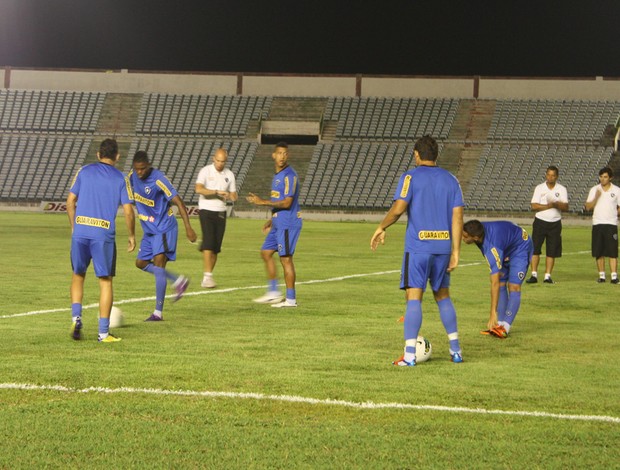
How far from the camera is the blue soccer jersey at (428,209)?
367 inches

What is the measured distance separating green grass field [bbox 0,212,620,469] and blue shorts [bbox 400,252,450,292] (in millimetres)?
750

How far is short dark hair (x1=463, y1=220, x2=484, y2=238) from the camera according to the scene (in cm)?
1109

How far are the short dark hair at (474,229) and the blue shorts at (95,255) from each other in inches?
145

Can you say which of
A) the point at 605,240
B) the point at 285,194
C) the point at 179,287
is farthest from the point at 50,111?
the point at 179,287

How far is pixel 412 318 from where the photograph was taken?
9.30 meters

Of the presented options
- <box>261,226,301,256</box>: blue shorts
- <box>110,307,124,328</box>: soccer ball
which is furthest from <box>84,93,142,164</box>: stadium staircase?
<box>110,307,124,328</box>: soccer ball

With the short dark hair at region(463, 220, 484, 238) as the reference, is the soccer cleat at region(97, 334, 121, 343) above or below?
below

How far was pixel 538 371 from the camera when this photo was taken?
30.2ft

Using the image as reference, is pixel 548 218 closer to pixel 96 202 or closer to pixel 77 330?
pixel 96 202

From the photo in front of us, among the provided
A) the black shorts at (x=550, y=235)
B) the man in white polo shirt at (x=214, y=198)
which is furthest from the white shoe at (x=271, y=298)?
the black shorts at (x=550, y=235)

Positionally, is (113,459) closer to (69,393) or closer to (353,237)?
(69,393)

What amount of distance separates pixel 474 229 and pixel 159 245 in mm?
4378

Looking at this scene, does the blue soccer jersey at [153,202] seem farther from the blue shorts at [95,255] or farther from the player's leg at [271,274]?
the blue shorts at [95,255]

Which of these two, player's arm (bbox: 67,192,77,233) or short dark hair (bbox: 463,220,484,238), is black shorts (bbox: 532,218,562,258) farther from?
player's arm (bbox: 67,192,77,233)
